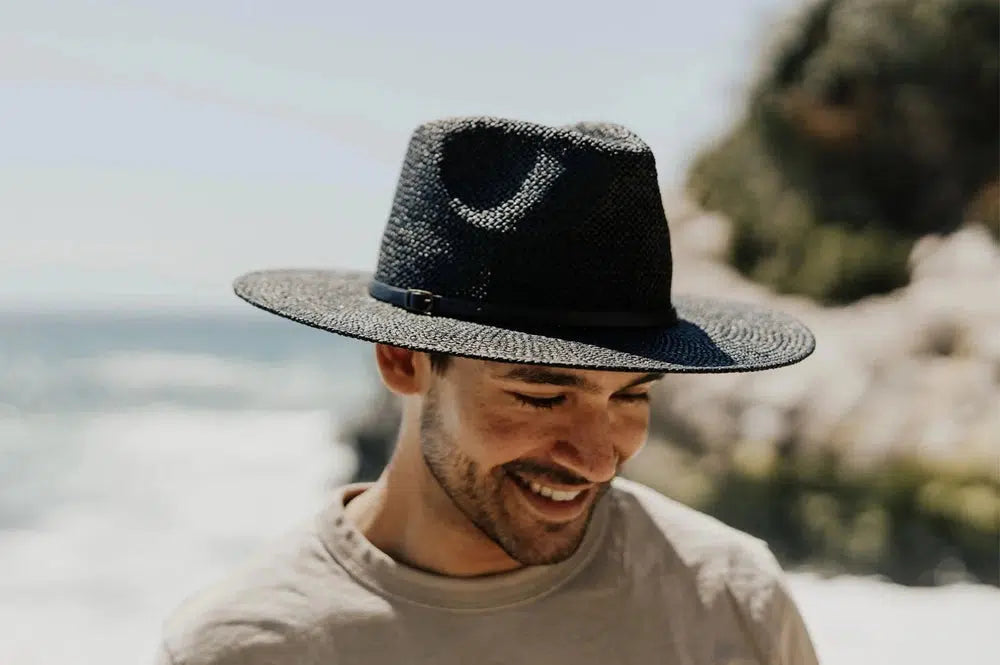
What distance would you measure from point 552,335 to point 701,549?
462 millimetres

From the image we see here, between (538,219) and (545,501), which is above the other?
(538,219)

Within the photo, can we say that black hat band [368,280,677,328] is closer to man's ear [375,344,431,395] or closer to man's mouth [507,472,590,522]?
man's ear [375,344,431,395]

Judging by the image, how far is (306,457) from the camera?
20391 millimetres

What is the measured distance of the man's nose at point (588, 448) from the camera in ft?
4.43

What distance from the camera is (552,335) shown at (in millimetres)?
1344

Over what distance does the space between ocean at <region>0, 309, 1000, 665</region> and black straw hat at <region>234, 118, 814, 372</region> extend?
0.43 metres

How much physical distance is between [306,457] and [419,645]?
19.3 m

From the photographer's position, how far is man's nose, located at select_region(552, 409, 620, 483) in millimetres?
1350

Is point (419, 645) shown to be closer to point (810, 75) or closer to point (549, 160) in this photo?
point (549, 160)

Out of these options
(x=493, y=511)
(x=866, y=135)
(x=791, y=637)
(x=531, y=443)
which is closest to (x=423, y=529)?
(x=493, y=511)

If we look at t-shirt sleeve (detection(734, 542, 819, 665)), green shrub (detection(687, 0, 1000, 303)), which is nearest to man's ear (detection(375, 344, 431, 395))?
t-shirt sleeve (detection(734, 542, 819, 665))

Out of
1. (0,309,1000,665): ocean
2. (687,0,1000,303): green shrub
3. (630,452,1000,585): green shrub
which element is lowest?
(0,309,1000,665): ocean

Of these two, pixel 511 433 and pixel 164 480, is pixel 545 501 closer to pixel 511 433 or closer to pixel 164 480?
pixel 511 433

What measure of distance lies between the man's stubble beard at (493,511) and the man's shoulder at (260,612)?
0.57 feet
